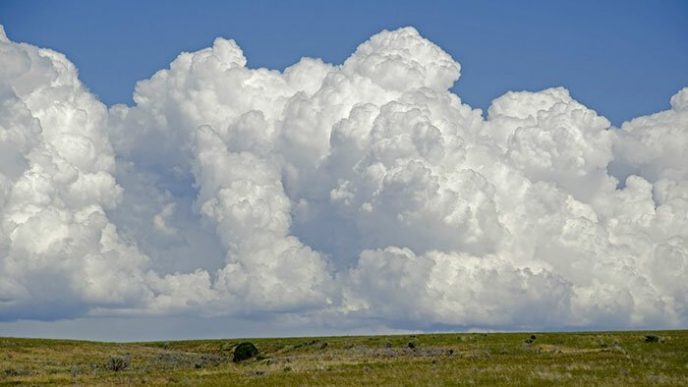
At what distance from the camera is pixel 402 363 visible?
6209 centimetres

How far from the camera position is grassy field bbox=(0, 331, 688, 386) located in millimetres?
48312

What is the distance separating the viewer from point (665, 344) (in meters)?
67.1

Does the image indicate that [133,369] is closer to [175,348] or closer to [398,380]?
[398,380]

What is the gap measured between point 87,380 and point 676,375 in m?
39.4

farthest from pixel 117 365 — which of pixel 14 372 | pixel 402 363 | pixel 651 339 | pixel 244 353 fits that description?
pixel 651 339

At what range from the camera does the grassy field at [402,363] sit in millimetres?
48312

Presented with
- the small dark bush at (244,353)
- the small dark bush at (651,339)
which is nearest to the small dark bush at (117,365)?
the small dark bush at (244,353)

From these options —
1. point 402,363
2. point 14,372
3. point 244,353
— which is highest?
point 244,353

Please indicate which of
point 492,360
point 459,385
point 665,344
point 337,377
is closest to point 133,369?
point 337,377

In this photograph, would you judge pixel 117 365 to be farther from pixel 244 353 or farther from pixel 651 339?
pixel 651 339

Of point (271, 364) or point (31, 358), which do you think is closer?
point (271, 364)

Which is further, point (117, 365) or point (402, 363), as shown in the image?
point (117, 365)

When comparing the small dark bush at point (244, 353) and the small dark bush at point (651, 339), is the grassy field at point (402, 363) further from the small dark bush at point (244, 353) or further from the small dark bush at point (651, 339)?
the small dark bush at point (244, 353)

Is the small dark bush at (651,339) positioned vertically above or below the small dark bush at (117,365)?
above
